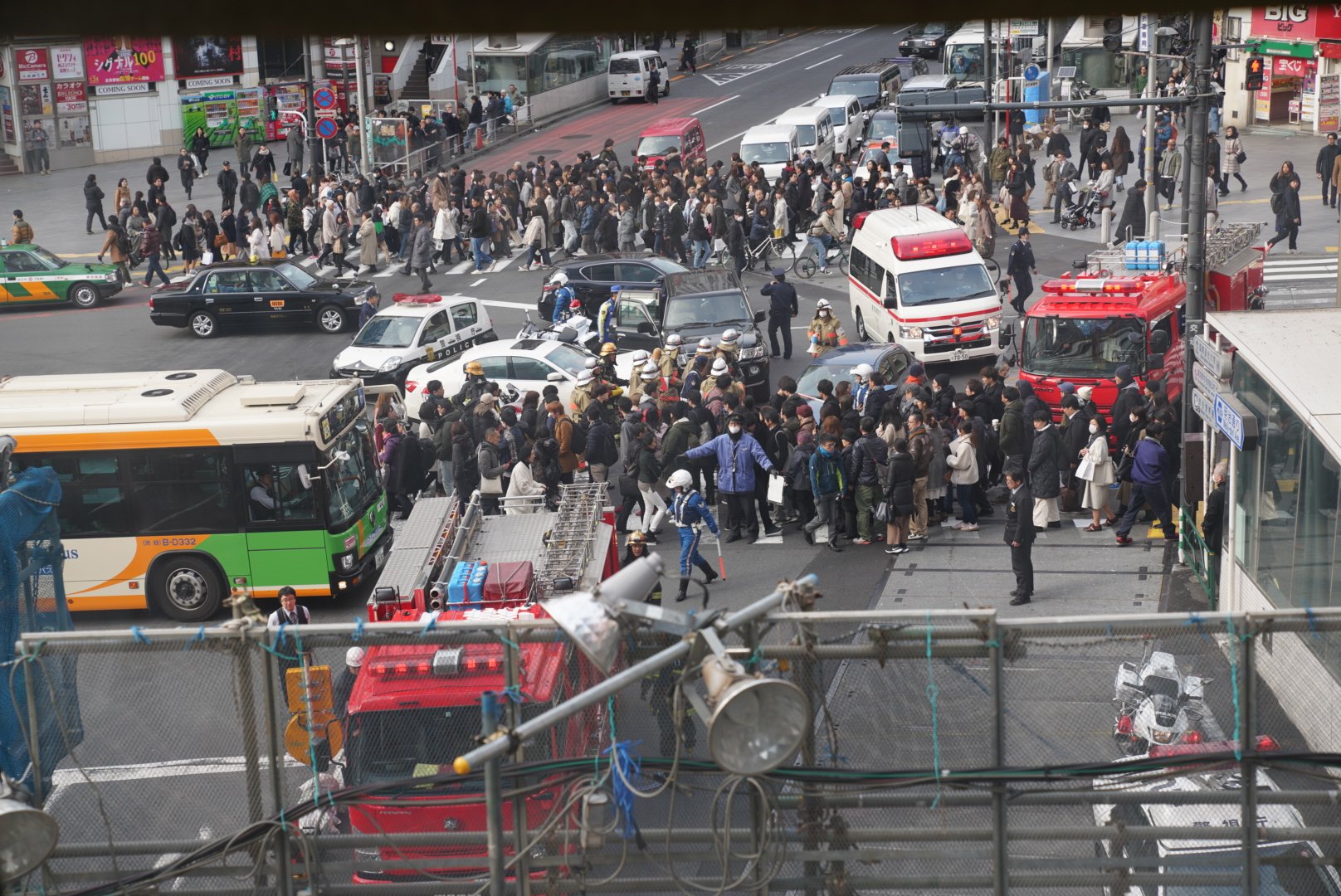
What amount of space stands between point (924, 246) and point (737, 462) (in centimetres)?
931

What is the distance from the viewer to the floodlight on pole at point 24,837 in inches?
248

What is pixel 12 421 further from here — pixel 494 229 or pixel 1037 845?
pixel 494 229

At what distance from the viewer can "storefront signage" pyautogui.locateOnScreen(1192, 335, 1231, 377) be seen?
13.2m

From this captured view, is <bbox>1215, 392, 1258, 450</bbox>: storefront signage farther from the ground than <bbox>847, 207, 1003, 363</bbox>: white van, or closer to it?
farther from the ground

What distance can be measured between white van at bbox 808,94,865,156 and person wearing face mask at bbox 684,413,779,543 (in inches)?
1078

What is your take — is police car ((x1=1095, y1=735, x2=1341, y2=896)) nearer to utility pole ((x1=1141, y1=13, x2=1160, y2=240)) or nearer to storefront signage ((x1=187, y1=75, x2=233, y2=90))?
utility pole ((x1=1141, y1=13, x2=1160, y2=240))

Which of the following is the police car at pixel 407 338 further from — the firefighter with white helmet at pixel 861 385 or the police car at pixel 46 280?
the police car at pixel 46 280

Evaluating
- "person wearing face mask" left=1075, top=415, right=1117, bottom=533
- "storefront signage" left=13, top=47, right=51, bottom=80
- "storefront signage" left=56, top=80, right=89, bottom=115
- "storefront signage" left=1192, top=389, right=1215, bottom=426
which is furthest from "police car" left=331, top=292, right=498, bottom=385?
"storefront signage" left=56, top=80, right=89, bottom=115

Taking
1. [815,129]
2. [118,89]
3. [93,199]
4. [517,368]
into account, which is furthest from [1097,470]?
[118,89]

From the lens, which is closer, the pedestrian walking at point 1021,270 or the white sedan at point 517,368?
the white sedan at point 517,368

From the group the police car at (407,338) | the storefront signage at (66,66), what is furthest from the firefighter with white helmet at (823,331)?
the storefront signage at (66,66)

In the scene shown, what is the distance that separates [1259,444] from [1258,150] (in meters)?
34.3

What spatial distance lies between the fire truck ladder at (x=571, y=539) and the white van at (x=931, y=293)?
1071 centimetres

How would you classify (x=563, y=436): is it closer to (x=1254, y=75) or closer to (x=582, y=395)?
(x=582, y=395)
